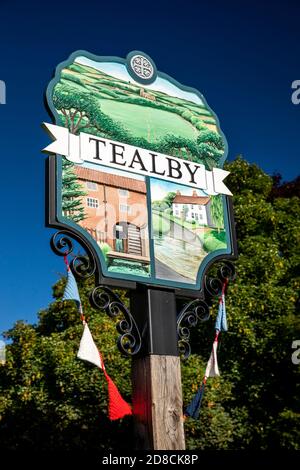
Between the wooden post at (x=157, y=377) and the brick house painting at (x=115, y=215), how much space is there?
339 mm

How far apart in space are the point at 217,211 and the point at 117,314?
4.75 feet

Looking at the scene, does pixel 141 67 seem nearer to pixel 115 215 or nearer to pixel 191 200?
pixel 191 200

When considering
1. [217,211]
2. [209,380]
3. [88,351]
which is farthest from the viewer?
[209,380]

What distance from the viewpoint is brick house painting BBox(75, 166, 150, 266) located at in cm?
464

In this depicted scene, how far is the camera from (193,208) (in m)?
5.26

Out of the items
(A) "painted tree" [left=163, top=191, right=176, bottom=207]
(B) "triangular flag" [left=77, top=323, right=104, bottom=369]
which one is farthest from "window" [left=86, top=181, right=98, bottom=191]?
(B) "triangular flag" [left=77, top=323, right=104, bottom=369]

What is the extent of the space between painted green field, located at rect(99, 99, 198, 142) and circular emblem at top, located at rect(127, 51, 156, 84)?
302mm

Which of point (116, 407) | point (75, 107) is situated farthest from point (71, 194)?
point (116, 407)

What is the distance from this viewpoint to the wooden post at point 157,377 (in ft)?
14.2

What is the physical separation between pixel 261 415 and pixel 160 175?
7387mm

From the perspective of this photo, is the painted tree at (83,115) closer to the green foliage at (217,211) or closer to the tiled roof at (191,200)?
the tiled roof at (191,200)

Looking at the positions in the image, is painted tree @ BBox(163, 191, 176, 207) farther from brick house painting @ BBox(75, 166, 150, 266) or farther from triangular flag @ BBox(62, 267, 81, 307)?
triangular flag @ BBox(62, 267, 81, 307)

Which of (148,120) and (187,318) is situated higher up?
(148,120)

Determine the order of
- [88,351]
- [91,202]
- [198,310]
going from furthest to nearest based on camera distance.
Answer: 1. [198,310]
2. [91,202]
3. [88,351]
